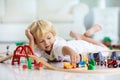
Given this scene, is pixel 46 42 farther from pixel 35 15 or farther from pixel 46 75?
pixel 35 15

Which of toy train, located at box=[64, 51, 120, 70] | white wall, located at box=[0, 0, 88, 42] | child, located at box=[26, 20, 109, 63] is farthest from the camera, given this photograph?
white wall, located at box=[0, 0, 88, 42]

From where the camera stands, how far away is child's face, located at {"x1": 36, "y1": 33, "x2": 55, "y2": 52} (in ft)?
5.05

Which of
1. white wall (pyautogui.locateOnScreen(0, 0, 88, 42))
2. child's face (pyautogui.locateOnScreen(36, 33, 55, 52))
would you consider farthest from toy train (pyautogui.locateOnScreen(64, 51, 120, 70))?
white wall (pyautogui.locateOnScreen(0, 0, 88, 42))

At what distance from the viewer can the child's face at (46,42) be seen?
1.54m

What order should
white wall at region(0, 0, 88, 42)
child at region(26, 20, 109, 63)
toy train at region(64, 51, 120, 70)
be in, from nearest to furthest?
toy train at region(64, 51, 120, 70) → child at region(26, 20, 109, 63) → white wall at region(0, 0, 88, 42)

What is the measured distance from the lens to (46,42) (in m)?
1.54

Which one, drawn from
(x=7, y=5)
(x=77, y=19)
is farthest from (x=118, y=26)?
(x=7, y=5)

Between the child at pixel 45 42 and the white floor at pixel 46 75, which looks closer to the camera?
the white floor at pixel 46 75

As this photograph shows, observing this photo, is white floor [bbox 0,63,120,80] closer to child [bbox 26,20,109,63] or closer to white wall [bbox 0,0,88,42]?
child [bbox 26,20,109,63]

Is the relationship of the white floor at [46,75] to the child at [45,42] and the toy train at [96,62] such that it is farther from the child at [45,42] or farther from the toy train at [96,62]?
the child at [45,42]

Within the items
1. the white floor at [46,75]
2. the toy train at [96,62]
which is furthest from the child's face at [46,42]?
the white floor at [46,75]

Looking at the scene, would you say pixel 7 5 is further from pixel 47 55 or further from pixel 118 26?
pixel 47 55

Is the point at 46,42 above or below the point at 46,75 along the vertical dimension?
above

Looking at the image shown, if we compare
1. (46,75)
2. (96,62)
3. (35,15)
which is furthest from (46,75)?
(35,15)
